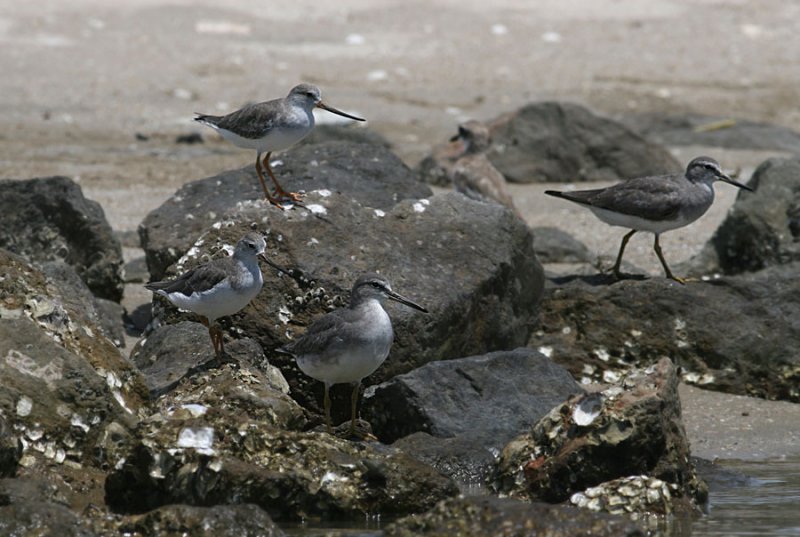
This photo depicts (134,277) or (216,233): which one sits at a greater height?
(216,233)

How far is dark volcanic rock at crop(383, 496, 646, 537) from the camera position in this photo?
713 cm

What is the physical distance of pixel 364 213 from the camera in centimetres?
1052

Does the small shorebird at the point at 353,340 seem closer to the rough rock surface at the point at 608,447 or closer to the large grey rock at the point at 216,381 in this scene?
the large grey rock at the point at 216,381

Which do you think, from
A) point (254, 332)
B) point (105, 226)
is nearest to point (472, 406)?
point (254, 332)

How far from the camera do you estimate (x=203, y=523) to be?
7.09 meters

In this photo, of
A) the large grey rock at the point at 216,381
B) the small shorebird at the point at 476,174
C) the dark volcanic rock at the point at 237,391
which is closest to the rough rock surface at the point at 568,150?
the small shorebird at the point at 476,174

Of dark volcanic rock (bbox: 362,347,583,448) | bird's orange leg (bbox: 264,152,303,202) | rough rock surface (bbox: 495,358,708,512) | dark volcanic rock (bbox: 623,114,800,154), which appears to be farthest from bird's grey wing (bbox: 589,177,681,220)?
dark volcanic rock (bbox: 623,114,800,154)

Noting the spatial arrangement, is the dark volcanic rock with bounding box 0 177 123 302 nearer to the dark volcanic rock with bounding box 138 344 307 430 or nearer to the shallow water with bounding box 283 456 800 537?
the dark volcanic rock with bounding box 138 344 307 430

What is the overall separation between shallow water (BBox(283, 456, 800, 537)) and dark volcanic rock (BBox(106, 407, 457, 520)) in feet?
0.52

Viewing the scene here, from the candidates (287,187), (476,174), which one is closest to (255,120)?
(287,187)

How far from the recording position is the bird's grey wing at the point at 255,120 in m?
10.8

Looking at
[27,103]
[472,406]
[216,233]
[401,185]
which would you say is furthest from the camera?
[27,103]

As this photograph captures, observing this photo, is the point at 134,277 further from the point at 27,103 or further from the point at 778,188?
the point at 27,103

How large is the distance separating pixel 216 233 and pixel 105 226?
7.94 feet
